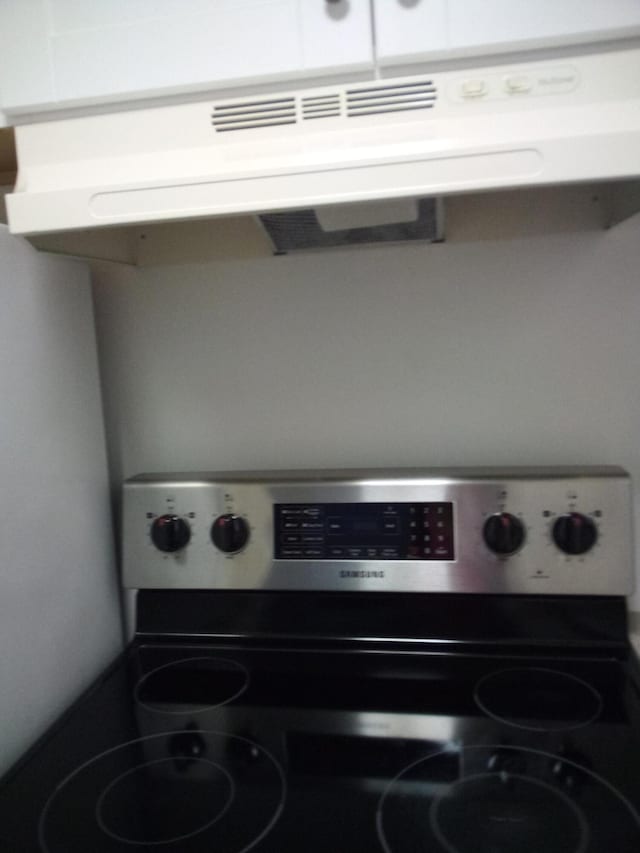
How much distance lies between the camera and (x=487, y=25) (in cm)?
60

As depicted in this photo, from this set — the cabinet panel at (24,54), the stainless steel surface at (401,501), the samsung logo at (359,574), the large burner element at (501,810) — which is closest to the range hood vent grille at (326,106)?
the cabinet panel at (24,54)

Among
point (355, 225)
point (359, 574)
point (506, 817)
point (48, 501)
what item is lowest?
point (506, 817)

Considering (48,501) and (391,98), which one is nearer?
(391,98)

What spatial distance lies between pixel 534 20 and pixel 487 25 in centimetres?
4

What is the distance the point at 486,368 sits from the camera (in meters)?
0.91

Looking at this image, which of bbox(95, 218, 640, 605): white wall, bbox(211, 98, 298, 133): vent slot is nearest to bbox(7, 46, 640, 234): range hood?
bbox(211, 98, 298, 133): vent slot

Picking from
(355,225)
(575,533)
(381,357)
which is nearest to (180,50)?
(355,225)

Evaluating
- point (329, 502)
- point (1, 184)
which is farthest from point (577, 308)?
point (1, 184)

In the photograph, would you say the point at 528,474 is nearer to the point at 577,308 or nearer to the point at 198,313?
the point at 577,308

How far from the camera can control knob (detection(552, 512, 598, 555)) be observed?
2.68 ft

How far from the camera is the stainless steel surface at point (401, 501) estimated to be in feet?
2.71

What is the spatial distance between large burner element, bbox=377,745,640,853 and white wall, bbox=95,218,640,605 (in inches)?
15.5

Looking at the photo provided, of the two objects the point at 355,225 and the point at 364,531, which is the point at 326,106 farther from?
the point at 364,531

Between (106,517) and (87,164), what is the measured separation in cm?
47
